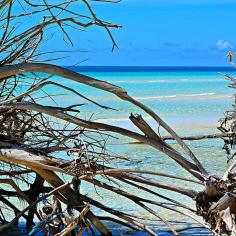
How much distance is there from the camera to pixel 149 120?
12.7 metres

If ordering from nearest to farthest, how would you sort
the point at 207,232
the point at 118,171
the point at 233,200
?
the point at 233,200, the point at 118,171, the point at 207,232

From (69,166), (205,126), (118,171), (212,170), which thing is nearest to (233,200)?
(118,171)

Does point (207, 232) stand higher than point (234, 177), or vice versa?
point (234, 177)

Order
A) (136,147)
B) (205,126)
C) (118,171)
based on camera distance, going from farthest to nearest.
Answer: (205,126), (136,147), (118,171)

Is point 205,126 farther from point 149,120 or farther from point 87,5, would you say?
point 87,5

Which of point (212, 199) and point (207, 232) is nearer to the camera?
point (212, 199)

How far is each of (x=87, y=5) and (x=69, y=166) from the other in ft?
2.65

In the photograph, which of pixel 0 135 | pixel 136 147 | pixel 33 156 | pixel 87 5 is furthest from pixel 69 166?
pixel 136 147

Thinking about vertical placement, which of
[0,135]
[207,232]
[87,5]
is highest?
[87,5]

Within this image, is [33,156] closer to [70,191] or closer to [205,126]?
[70,191]

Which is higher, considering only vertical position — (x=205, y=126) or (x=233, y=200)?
(x=205, y=126)

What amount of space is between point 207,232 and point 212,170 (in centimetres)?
267

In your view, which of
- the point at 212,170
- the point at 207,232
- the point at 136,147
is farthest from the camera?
the point at 136,147

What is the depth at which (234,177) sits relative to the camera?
3.08 meters
